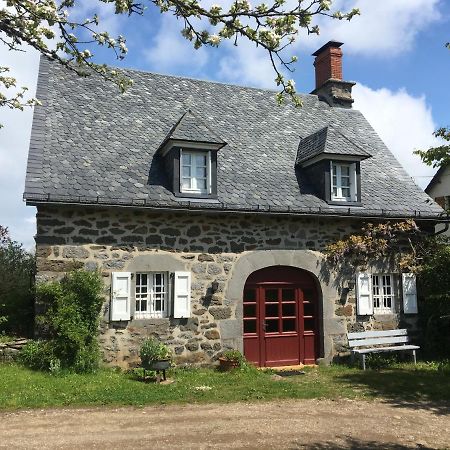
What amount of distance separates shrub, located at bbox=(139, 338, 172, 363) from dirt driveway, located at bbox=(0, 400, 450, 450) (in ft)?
5.77

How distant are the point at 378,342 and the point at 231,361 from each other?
3.63 m

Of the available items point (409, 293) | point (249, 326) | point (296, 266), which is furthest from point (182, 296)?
point (409, 293)

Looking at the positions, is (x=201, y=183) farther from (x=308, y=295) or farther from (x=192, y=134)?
(x=308, y=295)

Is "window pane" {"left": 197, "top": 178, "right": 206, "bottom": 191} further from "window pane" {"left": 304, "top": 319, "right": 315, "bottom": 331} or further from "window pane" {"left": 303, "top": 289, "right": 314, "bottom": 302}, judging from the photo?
"window pane" {"left": 304, "top": 319, "right": 315, "bottom": 331}

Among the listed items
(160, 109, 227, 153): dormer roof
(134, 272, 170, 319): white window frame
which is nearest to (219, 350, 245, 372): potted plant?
(134, 272, 170, 319): white window frame

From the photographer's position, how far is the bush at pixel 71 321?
8.95m

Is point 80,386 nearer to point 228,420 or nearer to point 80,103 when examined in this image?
point 228,420

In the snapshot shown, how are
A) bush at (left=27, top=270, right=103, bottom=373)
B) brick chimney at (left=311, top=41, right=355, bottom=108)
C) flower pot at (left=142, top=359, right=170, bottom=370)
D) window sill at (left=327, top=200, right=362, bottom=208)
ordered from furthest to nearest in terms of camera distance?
brick chimney at (left=311, top=41, right=355, bottom=108) → window sill at (left=327, top=200, right=362, bottom=208) → bush at (left=27, top=270, right=103, bottom=373) → flower pot at (left=142, top=359, right=170, bottom=370)

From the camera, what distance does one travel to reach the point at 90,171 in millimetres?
10336

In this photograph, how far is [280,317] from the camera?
11250mm

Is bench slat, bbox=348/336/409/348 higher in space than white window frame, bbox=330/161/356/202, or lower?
lower

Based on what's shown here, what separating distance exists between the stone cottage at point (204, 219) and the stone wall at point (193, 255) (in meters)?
0.03

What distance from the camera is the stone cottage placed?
9.79 meters

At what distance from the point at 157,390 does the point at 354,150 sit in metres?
7.39
